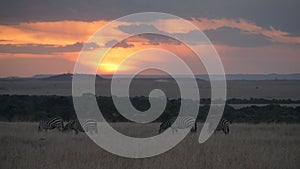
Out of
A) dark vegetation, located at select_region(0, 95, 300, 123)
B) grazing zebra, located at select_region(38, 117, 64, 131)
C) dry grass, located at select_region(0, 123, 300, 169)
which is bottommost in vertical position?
dark vegetation, located at select_region(0, 95, 300, 123)

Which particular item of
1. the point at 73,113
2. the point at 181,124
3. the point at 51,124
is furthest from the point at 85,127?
the point at 73,113

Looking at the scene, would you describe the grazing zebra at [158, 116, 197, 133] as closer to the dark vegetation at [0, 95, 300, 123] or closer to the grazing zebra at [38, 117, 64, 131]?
the grazing zebra at [38, 117, 64, 131]

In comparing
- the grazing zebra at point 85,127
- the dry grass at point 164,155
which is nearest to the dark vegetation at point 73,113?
the grazing zebra at point 85,127

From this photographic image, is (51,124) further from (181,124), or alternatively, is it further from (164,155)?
(164,155)

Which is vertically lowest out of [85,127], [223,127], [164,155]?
[223,127]

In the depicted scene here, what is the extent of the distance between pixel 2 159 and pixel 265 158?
6.35 m

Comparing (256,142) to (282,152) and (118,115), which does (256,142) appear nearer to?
(282,152)

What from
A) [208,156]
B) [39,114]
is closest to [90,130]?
[208,156]

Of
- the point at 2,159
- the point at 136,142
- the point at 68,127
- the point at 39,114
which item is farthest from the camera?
the point at 39,114

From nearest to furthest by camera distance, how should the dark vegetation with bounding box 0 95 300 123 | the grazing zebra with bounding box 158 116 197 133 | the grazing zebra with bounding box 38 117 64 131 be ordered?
the grazing zebra with bounding box 158 116 197 133
the grazing zebra with bounding box 38 117 64 131
the dark vegetation with bounding box 0 95 300 123

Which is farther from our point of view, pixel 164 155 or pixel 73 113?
pixel 73 113

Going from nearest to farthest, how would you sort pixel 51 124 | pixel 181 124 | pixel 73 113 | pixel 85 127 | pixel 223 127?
1. pixel 85 127
2. pixel 223 127
3. pixel 181 124
4. pixel 51 124
5. pixel 73 113

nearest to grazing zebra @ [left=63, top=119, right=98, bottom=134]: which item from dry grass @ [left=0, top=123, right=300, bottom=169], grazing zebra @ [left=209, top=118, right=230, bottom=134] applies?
dry grass @ [left=0, top=123, right=300, bottom=169]

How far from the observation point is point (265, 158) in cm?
1133
